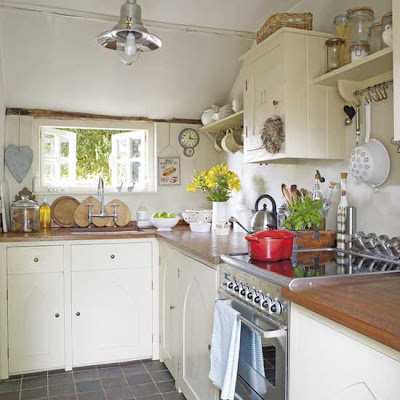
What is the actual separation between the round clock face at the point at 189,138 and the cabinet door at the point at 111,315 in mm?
1275

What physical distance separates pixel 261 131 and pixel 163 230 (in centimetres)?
128

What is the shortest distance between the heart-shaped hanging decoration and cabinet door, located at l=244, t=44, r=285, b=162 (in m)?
1.81

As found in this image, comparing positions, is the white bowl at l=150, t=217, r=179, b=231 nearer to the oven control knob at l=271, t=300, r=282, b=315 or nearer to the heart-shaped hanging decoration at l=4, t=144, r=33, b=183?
the heart-shaped hanging decoration at l=4, t=144, r=33, b=183

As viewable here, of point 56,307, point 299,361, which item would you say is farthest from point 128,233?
point 299,361

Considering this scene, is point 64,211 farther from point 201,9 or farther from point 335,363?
point 335,363

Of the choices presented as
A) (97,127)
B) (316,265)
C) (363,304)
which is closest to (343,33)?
(316,265)

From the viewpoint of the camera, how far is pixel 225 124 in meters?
3.47

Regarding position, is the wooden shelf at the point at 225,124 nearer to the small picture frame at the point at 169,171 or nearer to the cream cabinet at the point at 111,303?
the small picture frame at the point at 169,171

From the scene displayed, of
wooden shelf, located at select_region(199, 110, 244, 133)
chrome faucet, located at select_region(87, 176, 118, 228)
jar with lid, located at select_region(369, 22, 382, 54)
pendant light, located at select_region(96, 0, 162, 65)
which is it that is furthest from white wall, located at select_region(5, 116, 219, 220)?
jar with lid, located at select_region(369, 22, 382, 54)

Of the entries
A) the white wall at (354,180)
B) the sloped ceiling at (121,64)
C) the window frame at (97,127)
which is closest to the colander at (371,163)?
the white wall at (354,180)

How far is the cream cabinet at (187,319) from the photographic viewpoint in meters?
2.21

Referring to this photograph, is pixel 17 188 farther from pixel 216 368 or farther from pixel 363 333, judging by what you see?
pixel 363 333

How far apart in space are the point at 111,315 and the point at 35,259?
0.65 m

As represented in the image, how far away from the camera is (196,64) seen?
354 cm
